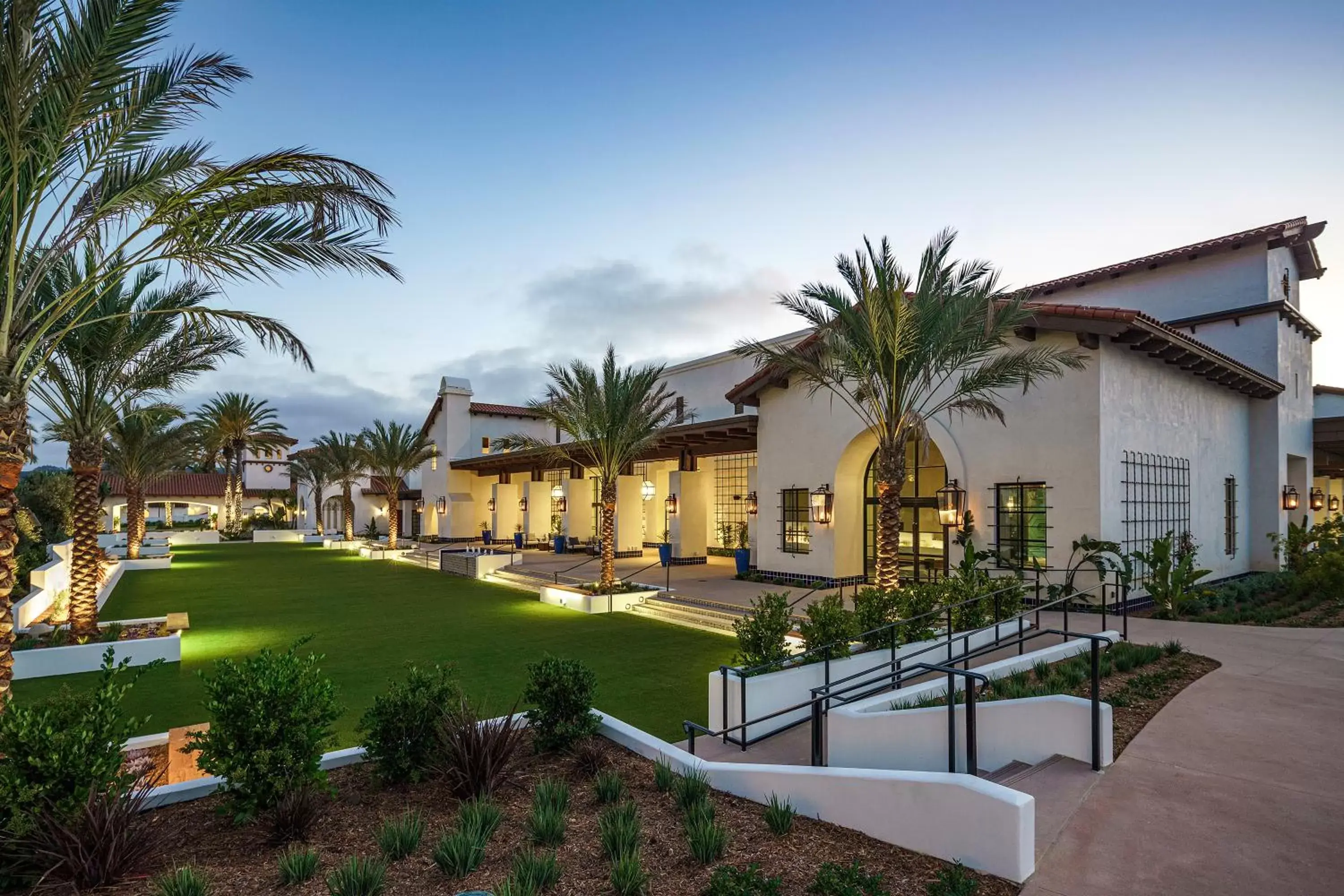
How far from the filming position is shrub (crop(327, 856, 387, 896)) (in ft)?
12.1

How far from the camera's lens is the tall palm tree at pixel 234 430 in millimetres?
45062

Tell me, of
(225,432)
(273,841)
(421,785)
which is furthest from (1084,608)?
(225,432)

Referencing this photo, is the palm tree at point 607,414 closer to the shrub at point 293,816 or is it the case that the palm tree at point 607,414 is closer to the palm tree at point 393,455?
the shrub at point 293,816

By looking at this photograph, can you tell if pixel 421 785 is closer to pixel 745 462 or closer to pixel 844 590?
pixel 844 590

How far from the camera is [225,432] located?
4556cm

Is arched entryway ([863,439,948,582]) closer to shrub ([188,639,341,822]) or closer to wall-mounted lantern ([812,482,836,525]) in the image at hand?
wall-mounted lantern ([812,482,836,525])

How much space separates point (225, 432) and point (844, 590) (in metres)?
44.6

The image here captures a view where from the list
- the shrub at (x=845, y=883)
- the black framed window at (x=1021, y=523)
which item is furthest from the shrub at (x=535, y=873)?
the black framed window at (x=1021, y=523)

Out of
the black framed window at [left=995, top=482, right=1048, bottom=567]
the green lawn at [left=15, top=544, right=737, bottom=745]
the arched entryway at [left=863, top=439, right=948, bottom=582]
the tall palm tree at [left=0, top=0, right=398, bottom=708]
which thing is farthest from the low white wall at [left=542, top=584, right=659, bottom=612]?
the tall palm tree at [left=0, top=0, right=398, bottom=708]

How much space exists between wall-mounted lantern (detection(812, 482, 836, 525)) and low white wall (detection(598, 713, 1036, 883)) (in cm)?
1192

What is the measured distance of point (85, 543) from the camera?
486 inches

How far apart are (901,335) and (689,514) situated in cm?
1448

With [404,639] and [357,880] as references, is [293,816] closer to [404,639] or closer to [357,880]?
[357,880]

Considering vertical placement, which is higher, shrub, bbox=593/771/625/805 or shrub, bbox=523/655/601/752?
shrub, bbox=523/655/601/752
